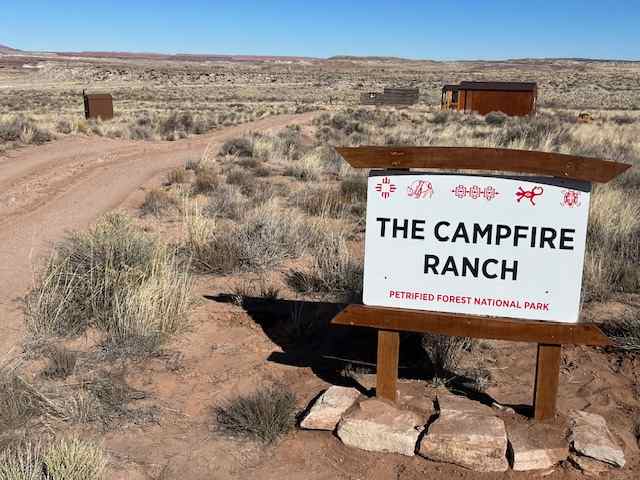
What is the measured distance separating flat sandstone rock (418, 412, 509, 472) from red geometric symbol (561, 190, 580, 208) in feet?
4.46

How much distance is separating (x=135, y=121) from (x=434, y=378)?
83.1ft

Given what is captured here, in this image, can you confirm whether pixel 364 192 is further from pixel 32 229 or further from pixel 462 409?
pixel 462 409

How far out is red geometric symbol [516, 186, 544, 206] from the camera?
3858 millimetres

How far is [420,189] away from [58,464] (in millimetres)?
2528

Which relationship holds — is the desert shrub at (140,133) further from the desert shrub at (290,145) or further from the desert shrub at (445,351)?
the desert shrub at (445,351)

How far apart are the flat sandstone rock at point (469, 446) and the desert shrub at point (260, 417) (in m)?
0.86

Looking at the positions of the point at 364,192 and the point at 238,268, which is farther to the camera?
the point at 364,192

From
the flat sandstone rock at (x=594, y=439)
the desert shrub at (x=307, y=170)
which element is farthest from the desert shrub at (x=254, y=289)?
the desert shrub at (x=307, y=170)

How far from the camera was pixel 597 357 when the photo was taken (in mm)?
4977

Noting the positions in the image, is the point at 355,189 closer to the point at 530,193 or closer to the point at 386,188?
the point at 386,188

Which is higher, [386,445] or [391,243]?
[391,243]

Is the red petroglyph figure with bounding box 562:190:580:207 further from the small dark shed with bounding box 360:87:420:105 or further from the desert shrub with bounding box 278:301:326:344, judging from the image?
the small dark shed with bounding box 360:87:420:105

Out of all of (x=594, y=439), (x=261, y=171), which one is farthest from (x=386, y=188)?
(x=261, y=171)

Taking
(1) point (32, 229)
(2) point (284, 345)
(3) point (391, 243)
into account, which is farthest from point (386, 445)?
(1) point (32, 229)
